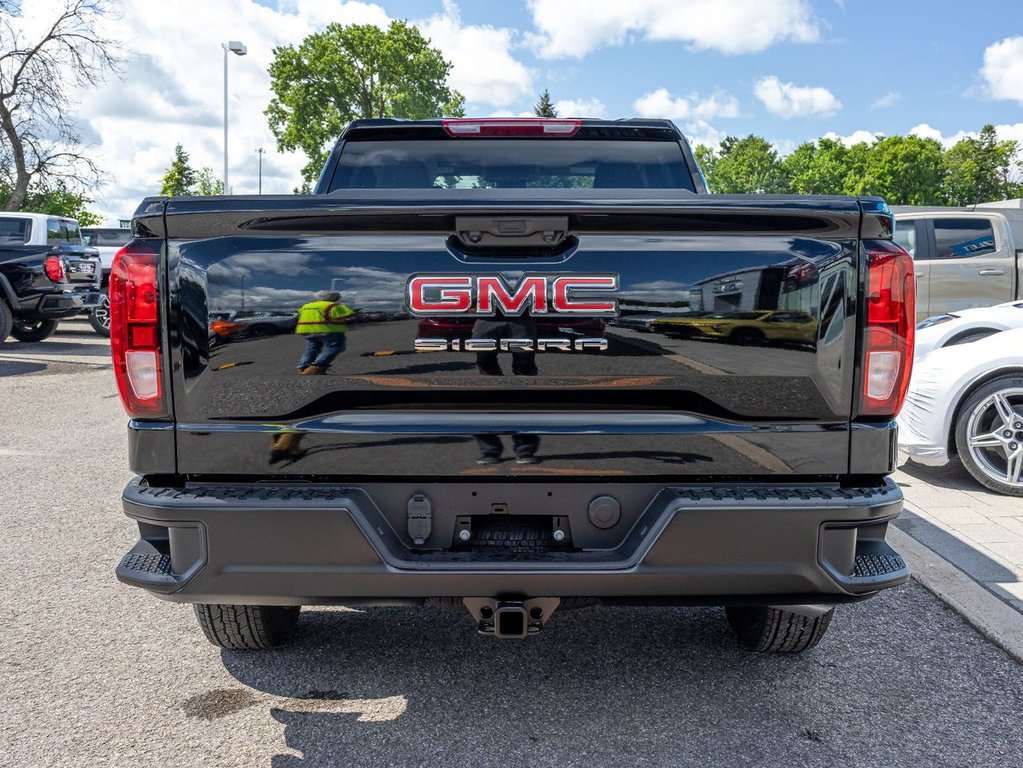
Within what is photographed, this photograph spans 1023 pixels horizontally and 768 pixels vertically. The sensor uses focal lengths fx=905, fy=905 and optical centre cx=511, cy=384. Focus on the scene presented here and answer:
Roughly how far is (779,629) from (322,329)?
6.44 ft

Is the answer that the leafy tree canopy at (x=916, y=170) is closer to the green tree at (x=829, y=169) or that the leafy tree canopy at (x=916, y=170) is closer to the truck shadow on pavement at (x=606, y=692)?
the green tree at (x=829, y=169)

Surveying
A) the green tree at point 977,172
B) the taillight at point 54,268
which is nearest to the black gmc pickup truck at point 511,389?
the taillight at point 54,268

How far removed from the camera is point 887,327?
2473mm

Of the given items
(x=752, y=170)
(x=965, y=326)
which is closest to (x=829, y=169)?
(x=752, y=170)

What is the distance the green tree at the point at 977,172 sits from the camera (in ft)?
288

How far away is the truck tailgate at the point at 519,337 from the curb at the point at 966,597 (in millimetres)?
1678

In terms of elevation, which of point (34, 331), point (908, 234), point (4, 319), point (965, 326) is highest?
point (908, 234)

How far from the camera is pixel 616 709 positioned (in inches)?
118

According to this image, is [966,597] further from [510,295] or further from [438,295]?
[438,295]

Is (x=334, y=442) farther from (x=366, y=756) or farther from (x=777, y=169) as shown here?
(x=777, y=169)

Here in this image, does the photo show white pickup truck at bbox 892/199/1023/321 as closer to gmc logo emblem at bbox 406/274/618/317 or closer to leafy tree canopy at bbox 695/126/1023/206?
gmc logo emblem at bbox 406/274/618/317

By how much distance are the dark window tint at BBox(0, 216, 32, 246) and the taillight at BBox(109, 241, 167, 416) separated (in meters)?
14.2

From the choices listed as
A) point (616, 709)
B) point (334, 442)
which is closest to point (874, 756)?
point (616, 709)

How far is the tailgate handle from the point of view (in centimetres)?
244
